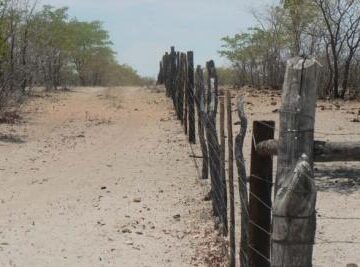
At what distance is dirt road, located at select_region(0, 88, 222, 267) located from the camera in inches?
243

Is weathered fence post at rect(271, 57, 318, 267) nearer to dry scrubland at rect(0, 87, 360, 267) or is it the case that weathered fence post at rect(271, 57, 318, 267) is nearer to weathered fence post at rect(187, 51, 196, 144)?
dry scrubland at rect(0, 87, 360, 267)

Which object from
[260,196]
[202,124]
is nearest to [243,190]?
[260,196]

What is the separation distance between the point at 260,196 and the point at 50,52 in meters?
26.6

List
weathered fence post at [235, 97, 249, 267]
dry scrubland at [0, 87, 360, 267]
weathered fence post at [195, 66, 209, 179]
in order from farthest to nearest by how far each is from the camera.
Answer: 1. weathered fence post at [195, 66, 209, 179]
2. dry scrubland at [0, 87, 360, 267]
3. weathered fence post at [235, 97, 249, 267]

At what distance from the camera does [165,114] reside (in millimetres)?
18062

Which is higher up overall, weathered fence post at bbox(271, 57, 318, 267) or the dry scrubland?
weathered fence post at bbox(271, 57, 318, 267)

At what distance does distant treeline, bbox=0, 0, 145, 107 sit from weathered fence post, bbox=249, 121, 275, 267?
11771mm

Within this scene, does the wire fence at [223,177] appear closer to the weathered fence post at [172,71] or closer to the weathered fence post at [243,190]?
the weathered fence post at [243,190]

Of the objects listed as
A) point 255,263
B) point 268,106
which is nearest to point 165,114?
point 268,106

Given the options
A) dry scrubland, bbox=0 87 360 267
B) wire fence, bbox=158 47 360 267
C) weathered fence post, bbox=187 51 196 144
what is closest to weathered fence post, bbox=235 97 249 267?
wire fence, bbox=158 47 360 267

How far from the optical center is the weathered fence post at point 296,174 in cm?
262

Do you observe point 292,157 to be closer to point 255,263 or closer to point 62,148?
point 255,263

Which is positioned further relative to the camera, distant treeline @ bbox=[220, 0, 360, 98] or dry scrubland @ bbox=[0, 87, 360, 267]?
distant treeline @ bbox=[220, 0, 360, 98]

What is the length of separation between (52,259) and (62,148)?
22.6 feet
